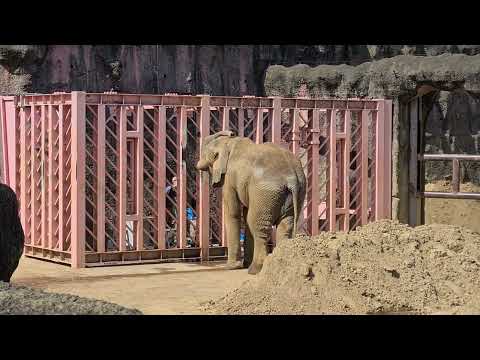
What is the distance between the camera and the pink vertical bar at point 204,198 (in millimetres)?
14922

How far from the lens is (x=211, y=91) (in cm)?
2172

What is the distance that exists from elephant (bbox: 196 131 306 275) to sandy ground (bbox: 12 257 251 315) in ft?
1.38

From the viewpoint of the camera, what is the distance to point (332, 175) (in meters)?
16.0

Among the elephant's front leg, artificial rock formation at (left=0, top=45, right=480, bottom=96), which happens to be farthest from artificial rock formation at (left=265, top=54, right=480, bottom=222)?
the elephant's front leg

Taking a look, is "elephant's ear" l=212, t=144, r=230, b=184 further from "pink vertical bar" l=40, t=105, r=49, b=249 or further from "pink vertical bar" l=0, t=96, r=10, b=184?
"pink vertical bar" l=0, t=96, r=10, b=184

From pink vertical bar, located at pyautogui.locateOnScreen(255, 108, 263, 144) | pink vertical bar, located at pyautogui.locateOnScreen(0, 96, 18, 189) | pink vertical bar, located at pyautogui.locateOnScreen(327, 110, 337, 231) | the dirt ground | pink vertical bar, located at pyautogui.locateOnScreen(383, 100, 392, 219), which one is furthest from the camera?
the dirt ground

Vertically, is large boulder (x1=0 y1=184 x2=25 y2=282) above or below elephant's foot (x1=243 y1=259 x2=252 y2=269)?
above

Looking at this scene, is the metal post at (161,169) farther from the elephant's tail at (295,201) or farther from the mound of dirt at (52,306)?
the mound of dirt at (52,306)

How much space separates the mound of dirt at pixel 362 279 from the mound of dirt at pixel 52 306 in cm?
219

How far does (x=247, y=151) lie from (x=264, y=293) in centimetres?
355

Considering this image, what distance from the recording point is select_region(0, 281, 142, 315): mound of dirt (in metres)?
8.31

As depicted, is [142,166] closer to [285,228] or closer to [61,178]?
[61,178]

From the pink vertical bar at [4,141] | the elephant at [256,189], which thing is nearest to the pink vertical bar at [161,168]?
the elephant at [256,189]

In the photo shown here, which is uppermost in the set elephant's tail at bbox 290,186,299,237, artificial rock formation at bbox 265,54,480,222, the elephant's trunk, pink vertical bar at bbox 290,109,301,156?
artificial rock formation at bbox 265,54,480,222
